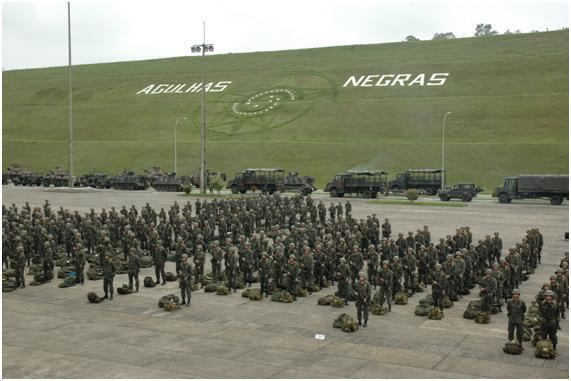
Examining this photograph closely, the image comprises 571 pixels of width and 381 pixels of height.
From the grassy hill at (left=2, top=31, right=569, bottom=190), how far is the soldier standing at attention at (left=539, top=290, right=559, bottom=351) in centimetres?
4966

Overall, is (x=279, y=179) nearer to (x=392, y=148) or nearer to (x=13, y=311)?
(x=392, y=148)

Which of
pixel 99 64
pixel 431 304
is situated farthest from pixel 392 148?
pixel 99 64

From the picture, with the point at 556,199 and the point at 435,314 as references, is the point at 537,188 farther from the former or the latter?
the point at 435,314

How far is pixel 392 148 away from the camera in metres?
71.7

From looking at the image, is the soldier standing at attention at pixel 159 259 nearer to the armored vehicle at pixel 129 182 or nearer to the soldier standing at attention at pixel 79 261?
the soldier standing at attention at pixel 79 261

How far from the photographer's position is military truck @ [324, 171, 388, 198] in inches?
2047

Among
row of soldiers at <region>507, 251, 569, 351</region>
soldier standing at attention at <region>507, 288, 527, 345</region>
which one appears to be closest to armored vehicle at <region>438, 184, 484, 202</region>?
row of soldiers at <region>507, 251, 569, 351</region>

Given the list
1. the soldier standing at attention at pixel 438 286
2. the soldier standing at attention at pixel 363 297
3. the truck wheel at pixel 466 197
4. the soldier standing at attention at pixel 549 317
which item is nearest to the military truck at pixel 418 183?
the truck wheel at pixel 466 197

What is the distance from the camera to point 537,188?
47.2 meters

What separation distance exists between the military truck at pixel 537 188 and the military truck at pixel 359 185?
29.5 feet

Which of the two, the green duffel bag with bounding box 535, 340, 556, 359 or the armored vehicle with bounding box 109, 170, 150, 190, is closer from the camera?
the green duffel bag with bounding box 535, 340, 556, 359

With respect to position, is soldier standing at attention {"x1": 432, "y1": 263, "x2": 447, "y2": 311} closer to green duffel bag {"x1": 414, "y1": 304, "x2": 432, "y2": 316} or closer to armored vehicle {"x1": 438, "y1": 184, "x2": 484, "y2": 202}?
green duffel bag {"x1": 414, "y1": 304, "x2": 432, "y2": 316}

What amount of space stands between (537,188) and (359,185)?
506 inches

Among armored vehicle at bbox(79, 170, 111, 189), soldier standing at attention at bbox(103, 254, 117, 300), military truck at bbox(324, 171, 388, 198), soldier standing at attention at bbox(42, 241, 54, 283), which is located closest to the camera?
soldier standing at attention at bbox(103, 254, 117, 300)
